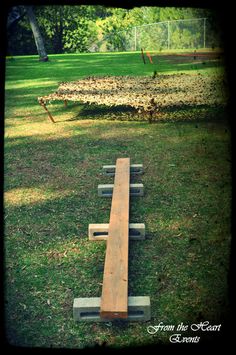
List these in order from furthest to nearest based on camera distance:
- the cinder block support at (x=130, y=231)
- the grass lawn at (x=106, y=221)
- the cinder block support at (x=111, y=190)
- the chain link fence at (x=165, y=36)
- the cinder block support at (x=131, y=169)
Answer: the chain link fence at (x=165, y=36)
the cinder block support at (x=131, y=169)
the cinder block support at (x=111, y=190)
the cinder block support at (x=130, y=231)
the grass lawn at (x=106, y=221)

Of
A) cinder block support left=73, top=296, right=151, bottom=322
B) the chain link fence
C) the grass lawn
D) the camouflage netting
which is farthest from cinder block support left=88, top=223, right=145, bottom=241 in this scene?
the chain link fence

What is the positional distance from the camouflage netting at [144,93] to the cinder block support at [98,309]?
4886mm

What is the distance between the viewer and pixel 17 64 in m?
21.9

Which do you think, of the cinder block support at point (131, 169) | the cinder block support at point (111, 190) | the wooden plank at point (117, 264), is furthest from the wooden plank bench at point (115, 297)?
the cinder block support at point (131, 169)

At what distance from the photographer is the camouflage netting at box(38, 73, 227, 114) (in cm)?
764

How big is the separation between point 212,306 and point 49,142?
5.15 m

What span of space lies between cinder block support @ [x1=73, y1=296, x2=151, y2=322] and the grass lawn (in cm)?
5

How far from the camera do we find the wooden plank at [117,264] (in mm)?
2422

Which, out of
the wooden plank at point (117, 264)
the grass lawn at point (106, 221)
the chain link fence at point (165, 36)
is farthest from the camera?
the chain link fence at point (165, 36)

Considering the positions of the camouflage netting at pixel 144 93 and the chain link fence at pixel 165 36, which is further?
the chain link fence at pixel 165 36

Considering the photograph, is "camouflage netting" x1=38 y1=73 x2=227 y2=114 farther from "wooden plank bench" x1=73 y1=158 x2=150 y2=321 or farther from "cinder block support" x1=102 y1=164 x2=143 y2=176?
"wooden plank bench" x1=73 y1=158 x2=150 y2=321

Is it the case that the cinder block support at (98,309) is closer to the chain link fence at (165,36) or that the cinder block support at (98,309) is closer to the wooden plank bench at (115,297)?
the wooden plank bench at (115,297)

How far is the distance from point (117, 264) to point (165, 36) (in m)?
25.1

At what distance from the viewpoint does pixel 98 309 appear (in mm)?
2525
